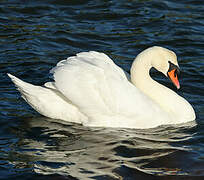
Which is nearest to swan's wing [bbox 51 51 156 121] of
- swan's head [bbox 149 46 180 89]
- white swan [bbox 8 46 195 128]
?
white swan [bbox 8 46 195 128]

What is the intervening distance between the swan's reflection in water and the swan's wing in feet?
1.24

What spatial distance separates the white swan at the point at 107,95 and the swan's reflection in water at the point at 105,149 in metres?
0.18

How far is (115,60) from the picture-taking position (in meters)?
12.1

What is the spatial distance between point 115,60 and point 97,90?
3645 millimetres

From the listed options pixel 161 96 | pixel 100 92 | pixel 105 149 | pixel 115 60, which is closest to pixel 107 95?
pixel 100 92

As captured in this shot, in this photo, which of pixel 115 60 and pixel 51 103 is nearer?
pixel 51 103

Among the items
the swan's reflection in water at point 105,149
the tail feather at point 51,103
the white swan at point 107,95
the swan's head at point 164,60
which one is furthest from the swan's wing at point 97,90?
the swan's head at point 164,60

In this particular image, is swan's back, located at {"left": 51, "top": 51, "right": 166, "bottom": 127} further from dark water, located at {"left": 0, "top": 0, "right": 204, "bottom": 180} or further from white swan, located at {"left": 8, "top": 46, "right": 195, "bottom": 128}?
dark water, located at {"left": 0, "top": 0, "right": 204, "bottom": 180}

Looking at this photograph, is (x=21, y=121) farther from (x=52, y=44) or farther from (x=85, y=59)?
(x=52, y=44)

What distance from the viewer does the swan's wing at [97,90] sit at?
843 cm

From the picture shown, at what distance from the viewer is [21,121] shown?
9.09m

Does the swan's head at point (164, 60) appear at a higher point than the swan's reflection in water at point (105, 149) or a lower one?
higher

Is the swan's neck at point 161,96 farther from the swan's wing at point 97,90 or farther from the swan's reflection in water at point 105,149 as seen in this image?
the swan's wing at point 97,90

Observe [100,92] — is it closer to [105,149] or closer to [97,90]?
[97,90]
